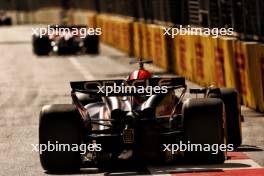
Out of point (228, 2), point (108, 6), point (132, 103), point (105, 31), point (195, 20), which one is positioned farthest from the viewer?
point (108, 6)

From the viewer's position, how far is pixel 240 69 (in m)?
18.0

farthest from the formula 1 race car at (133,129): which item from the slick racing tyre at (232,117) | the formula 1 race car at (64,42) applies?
the formula 1 race car at (64,42)

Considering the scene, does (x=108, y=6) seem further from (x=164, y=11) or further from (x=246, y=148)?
(x=246, y=148)

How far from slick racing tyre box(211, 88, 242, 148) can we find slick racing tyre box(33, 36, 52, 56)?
25.9 metres

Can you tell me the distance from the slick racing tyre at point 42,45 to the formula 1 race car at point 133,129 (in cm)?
2644

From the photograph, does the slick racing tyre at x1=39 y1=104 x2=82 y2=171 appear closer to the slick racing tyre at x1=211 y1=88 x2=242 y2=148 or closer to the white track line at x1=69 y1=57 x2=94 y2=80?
the slick racing tyre at x1=211 y1=88 x2=242 y2=148

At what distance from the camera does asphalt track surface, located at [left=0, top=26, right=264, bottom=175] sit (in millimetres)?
11234

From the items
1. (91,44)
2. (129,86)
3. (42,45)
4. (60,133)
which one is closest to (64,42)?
(42,45)

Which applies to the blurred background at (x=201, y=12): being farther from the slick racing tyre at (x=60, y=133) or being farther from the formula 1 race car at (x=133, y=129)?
the slick racing tyre at (x=60, y=133)

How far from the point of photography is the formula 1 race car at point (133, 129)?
1041cm

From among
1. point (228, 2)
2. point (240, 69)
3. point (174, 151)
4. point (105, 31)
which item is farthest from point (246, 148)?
point (105, 31)

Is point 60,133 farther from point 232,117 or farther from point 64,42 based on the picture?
point 64,42

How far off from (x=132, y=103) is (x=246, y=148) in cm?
167

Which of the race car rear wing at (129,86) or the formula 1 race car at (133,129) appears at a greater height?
the race car rear wing at (129,86)
